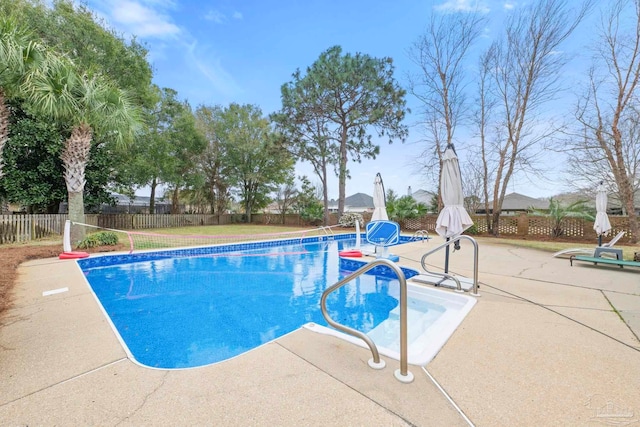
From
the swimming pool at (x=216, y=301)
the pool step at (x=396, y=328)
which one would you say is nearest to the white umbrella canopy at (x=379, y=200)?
the swimming pool at (x=216, y=301)

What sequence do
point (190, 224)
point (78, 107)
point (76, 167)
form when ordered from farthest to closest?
point (190, 224), point (76, 167), point (78, 107)

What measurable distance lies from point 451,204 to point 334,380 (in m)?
3.85

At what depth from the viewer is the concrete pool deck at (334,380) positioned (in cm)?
161

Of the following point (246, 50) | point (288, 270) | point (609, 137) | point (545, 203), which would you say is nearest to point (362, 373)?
point (288, 270)

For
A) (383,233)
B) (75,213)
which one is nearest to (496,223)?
(383,233)

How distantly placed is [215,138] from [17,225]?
1555cm

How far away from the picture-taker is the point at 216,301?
187 inches

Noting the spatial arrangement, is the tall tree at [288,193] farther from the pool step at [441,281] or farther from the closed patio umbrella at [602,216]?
the pool step at [441,281]

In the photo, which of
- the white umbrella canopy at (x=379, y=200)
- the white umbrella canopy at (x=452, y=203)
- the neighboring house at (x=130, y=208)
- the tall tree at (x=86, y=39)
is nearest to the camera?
the white umbrella canopy at (x=452, y=203)

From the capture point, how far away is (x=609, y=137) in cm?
880

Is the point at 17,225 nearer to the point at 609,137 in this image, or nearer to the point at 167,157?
the point at 167,157

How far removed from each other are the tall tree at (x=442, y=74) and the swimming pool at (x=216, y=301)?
35.6ft

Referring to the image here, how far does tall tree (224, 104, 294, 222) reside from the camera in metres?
22.5

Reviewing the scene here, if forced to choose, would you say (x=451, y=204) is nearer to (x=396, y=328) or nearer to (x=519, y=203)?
(x=396, y=328)
